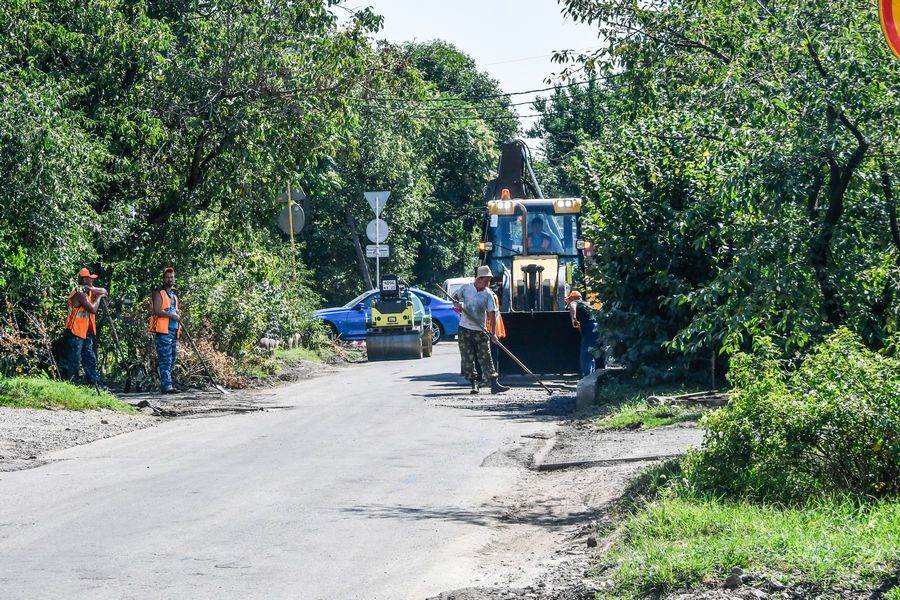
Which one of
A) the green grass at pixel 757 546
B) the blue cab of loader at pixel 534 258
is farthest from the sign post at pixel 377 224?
the green grass at pixel 757 546

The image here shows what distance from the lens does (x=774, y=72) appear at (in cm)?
975

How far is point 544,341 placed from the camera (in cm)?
2020

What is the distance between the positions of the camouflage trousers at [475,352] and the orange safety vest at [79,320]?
548 cm

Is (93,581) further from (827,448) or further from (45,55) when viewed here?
(45,55)

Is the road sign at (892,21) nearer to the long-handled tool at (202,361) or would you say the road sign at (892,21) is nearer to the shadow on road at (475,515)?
the shadow on road at (475,515)

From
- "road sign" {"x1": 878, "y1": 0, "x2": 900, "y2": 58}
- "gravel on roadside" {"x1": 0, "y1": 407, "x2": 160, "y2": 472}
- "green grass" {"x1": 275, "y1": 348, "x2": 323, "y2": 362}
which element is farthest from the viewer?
"green grass" {"x1": 275, "y1": 348, "x2": 323, "y2": 362}

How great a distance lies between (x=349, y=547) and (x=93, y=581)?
62.8 inches

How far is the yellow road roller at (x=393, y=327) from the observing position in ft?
91.0

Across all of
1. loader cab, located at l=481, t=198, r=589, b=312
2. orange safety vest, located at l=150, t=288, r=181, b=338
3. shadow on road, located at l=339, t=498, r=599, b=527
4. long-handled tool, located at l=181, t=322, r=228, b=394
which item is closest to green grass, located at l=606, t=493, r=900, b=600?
shadow on road, located at l=339, t=498, r=599, b=527

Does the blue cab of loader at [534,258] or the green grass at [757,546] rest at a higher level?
the blue cab of loader at [534,258]

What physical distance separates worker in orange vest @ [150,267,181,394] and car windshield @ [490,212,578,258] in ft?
19.6

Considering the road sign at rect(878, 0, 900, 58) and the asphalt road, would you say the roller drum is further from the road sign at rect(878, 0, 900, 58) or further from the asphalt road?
the road sign at rect(878, 0, 900, 58)

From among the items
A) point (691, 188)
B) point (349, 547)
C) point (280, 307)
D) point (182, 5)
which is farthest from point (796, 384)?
point (280, 307)

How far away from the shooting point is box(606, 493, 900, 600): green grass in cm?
557
